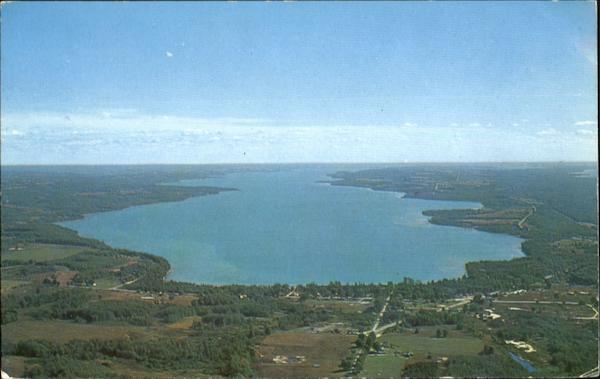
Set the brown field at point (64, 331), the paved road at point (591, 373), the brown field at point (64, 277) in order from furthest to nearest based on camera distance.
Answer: the brown field at point (64, 277)
the brown field at point (64, 331)
the paved road at point (591, 373)

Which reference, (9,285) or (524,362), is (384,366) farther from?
(9,285)

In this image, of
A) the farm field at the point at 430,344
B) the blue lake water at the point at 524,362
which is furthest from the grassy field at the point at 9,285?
the blue lake water at the point at 524,362

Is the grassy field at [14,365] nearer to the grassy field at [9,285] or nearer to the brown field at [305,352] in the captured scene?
the grassy field at [9,285]

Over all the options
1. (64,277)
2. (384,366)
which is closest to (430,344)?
(384,366)

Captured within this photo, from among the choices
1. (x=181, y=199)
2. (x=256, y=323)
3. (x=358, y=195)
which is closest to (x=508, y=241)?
(x=358, y=195)

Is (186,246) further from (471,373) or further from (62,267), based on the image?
(471,373)

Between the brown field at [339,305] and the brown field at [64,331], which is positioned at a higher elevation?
the brown field at [339,305]

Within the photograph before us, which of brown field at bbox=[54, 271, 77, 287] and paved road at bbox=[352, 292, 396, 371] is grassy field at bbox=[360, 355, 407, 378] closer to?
paved road at bbox=[352, 292, 396, 371]
